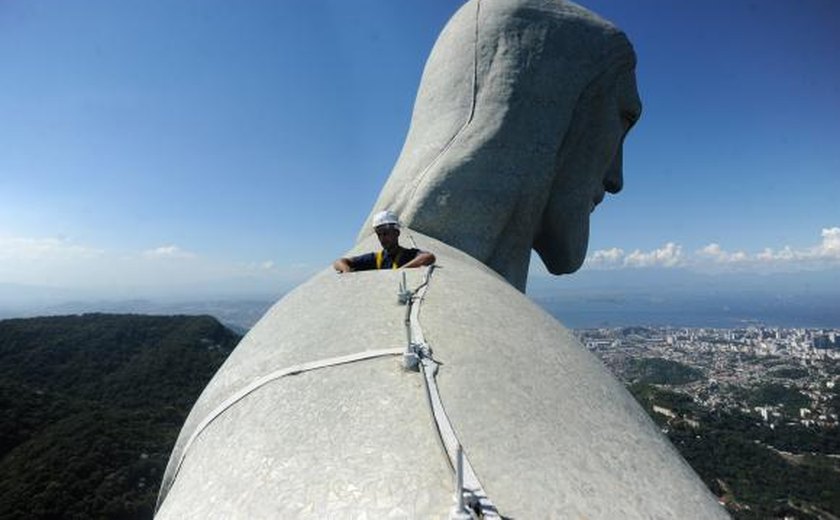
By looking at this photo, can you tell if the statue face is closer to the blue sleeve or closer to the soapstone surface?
the blue sleeve

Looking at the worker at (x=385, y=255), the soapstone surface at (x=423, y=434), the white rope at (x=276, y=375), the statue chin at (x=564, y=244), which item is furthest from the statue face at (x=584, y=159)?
the white rope at (x=276, y=375)

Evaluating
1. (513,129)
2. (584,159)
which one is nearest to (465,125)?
(513,129)

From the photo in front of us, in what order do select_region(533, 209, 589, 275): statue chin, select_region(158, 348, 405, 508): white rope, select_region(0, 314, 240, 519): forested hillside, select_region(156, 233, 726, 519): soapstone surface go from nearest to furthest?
select_region(156, 233, 726, 519): soapstone surface < select_region(158, 348, 405, 508): white rope < select_region(533, 209, 589, 275): statue chin < select_region(0, 314, 240, 519): forested hillside

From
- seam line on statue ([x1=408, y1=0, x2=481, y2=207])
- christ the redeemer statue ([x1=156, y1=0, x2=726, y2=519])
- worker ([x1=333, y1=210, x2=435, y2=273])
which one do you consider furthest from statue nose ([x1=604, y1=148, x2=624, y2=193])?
worker ([x1=333, y1=210, x2=435, y2=273])

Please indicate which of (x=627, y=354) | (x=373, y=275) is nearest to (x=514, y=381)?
(x=373, y=275)

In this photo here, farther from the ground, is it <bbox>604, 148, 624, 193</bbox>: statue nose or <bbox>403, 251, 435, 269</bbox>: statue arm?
<bbox>604, 148, 624, 193</bbox>: statue nose

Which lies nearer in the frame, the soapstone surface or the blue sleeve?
the soapstone surface

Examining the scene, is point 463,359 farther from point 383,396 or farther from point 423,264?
point 423,264

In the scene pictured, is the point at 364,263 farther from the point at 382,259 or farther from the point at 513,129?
the point at 513,129

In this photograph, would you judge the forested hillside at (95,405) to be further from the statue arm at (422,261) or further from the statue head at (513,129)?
the statue arm at (422,261)
